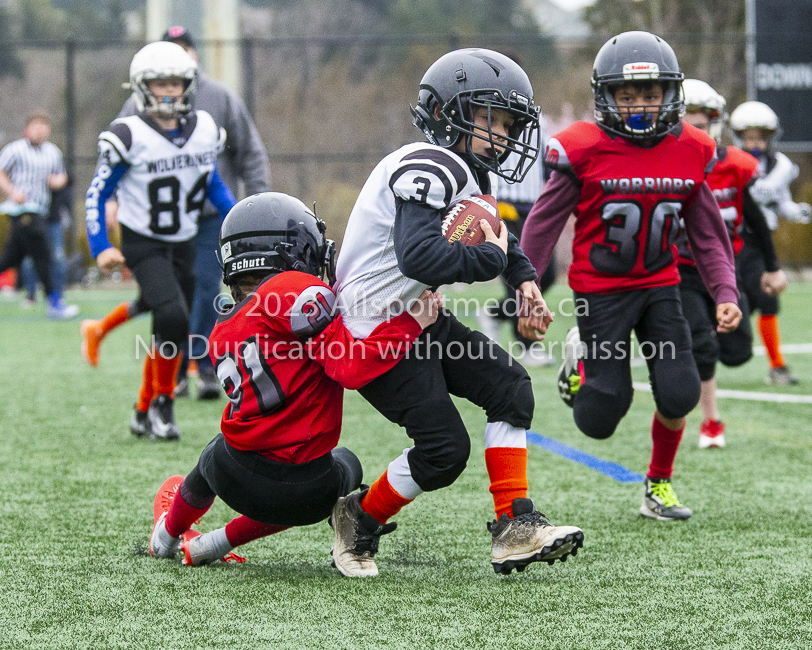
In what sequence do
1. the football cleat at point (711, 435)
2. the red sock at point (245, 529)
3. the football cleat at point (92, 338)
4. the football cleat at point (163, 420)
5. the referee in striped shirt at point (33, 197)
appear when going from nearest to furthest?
the red sock at point (245, 529) → the football cleat at point (711, 435) → the football cleat at point (163, 420) → the football cleat at point (92, 338) → the referee in striped shirt at point (33, 197)

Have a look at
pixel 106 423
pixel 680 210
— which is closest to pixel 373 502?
pixel 680 210

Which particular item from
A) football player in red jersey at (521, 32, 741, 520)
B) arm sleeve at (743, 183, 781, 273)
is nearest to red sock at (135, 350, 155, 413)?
football player in red jersey at (521, 32, 741, 520)

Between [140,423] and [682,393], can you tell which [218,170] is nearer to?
[140,423]

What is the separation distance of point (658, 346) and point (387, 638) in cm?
166

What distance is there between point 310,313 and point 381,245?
0.28 meters

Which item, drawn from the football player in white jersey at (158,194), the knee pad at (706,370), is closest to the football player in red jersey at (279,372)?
the football player in white jersey at (158,194)

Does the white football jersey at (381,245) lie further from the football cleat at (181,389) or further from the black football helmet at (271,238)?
the football cleat at (181,389)

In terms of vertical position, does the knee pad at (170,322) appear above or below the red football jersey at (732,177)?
below

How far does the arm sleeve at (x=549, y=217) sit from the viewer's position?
3695 mm

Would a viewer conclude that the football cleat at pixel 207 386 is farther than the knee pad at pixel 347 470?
Yes

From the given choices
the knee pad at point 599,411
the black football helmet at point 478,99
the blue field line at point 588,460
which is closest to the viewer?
the black football helmet at point 478,99

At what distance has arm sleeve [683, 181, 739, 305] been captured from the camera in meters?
3.74

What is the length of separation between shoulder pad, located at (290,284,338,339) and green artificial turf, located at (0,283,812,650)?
0.68 m

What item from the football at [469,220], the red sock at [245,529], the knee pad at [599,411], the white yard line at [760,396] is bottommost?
the red sock at [245,529]
